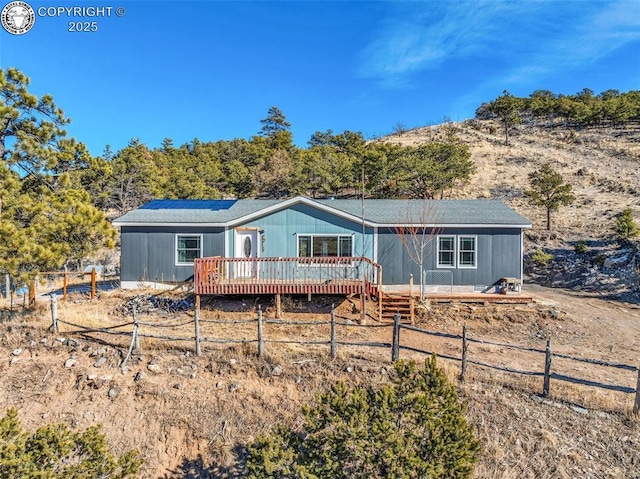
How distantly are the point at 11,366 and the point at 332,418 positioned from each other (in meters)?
8.87

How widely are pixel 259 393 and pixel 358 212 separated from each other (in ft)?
31.6

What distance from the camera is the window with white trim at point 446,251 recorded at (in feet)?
48.5

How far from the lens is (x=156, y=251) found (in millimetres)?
14922

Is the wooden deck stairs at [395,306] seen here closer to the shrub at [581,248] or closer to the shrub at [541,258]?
the shrub at [541,258]

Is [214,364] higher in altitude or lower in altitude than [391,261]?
lower

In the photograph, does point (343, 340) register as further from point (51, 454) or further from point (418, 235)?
point (51, 454)

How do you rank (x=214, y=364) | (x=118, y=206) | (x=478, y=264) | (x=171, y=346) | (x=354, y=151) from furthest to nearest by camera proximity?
(x=354, y=151) < (x=118, y=206) < (x=478, y=264) < (x=171, y=346) < (x=214, y=364)

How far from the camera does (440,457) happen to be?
490cm

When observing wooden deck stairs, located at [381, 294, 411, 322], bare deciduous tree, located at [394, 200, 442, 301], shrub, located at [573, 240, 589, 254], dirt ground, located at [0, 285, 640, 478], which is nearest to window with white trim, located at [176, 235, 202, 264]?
dirt ground, located at [0, 285, 640, 478]

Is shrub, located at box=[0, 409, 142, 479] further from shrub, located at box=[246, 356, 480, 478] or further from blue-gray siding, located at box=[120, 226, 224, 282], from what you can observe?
blue-gray siding, located at box=[120, 226, 224, 282]

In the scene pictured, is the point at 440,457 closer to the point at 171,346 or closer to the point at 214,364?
the point at 214,364

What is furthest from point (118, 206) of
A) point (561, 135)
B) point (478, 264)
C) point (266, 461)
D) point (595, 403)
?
point (561, 135)

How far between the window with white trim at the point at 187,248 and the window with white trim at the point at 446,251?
389 inches

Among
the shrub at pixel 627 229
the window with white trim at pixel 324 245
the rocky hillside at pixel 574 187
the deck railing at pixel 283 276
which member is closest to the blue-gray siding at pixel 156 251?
the deck railing at pixel 283 276
